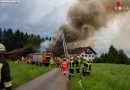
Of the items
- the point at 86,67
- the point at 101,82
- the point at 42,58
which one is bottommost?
the point at 101,82

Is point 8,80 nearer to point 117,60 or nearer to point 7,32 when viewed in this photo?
point 117,60

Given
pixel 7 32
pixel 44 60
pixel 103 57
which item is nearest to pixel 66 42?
pixel 44 60

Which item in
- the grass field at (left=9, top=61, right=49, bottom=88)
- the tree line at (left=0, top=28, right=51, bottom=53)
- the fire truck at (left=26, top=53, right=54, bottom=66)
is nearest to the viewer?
the grass field at (left=9, top=61, right=49, bottom=88)

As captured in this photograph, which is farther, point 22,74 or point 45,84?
point 22,74

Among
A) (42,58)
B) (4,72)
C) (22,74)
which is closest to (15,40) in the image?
(42,58)

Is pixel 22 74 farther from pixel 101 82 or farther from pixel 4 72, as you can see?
pixel 4 72

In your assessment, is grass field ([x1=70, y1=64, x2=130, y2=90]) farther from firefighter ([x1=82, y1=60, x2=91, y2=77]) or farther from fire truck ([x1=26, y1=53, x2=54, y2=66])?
fire truck ([x1=26, y1=53, x2=54, y2=66])

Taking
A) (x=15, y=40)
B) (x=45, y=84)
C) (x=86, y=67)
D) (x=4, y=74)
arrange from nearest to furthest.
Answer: (x=4, y=74)
(x=45, y=84)
(x=86, y=67)
(x=15, y=40)

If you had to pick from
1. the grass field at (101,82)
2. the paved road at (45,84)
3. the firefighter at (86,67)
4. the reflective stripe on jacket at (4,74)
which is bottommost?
the paved road at (45,84)

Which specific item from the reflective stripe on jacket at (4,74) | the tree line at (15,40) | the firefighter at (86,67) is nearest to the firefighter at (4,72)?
the reflective stripe on jacket at (4,74)

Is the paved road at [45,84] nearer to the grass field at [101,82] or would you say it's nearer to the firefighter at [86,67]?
the grass field at [101,82]

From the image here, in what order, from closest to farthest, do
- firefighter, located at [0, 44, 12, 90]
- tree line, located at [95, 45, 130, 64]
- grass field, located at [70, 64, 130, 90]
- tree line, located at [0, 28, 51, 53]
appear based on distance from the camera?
firefighter, located at [0, 44, 12, 90], grass field, located at [70, 64, 130, 90], tree line, located at [95, 45, 130, 64], tree line, located at [0, 28, 51, 53]

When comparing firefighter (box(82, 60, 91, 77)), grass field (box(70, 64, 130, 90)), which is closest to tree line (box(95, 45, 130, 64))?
grass field (box(70, 64, 130, 90))

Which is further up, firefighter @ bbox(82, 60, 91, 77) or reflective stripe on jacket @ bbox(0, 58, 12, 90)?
reflective stripe on jacket @ bbox(0, 58, 12, 90)
